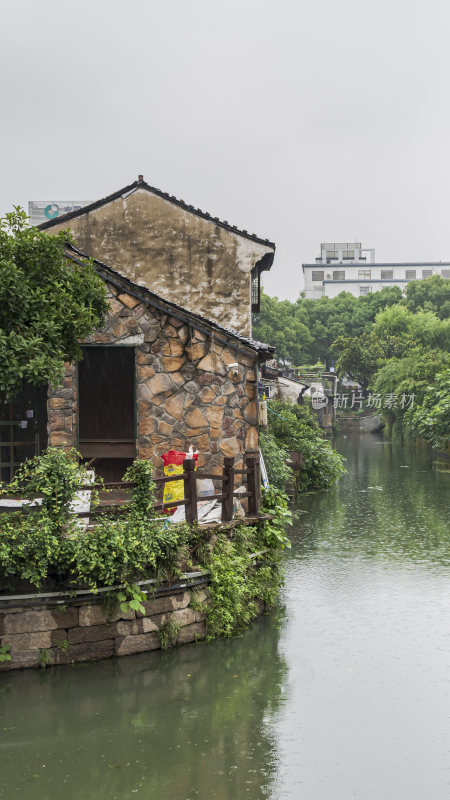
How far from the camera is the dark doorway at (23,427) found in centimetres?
1394

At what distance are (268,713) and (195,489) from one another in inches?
126

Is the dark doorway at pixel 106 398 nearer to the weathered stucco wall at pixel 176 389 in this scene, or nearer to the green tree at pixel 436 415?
the weathered stucco wall at pixel 176 389

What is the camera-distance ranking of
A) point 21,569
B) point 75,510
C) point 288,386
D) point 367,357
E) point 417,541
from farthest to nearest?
1. point 367,357
2. point 288,386
3. point 417,541
4. point 75,510
5. point 21,569

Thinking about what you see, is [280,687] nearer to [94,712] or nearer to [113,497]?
[94,712]

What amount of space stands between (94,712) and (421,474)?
25.3 metres

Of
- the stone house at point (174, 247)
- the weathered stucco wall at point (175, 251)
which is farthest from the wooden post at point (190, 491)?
the weathered stucco wall at point (175, 251)

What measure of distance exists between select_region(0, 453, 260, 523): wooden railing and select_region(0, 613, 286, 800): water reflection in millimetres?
1894

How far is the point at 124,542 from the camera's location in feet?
32.7

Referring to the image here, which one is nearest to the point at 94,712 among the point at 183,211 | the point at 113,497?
the point at 113,497

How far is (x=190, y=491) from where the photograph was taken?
11.1m

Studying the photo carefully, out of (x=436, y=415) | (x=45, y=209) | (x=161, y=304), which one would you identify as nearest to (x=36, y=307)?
(x=161, y=304)

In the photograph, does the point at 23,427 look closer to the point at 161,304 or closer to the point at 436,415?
the point at 161,304

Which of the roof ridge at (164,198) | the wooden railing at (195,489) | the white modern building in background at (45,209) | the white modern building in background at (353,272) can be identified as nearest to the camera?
the wooden railing at (195,489)

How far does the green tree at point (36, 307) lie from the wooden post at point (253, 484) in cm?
→ 317
